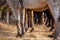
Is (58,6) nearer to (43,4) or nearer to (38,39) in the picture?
(43,4)

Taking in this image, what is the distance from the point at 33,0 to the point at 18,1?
1143 mm

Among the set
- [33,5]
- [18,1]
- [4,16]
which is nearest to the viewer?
[33,5]

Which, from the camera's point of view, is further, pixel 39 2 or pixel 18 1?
pixel 18 1

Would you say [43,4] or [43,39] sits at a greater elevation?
[43,4]

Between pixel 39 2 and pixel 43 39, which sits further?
pixel 43 39

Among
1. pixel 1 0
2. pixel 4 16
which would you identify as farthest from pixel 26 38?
pixel 4 16

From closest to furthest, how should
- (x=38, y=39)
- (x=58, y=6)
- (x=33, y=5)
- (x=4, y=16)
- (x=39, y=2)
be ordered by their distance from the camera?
(x=58, y=6) < (x=39, y=2) < (x=33, y=5) < (x=38, y=39) < (x=4, y=16)

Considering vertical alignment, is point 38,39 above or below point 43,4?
below

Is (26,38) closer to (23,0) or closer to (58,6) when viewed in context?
(23,0)

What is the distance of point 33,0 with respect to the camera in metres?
5.78

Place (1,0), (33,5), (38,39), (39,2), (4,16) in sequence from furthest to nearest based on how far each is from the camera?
(4,16) < (1,0) < (38,39) < (33,5) < (39,2)

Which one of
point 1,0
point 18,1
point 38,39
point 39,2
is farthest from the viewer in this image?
point 1,0

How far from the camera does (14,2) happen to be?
6.94 m

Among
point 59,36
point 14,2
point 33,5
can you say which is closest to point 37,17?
point 14,2
